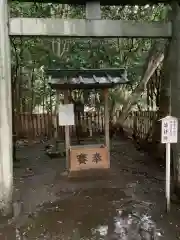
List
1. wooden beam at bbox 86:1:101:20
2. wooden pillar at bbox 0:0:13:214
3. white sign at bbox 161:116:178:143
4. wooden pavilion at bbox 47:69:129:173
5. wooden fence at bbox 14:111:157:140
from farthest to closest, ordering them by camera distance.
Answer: wooden fence at bbox 14:111:157:140
wooden pavilion at bbox 47:69:129:173
wooden beam at bbox 86:1:101:20
white sign at bbox 161:116:178:143
wooden pillar at bbox 0:0:13:214

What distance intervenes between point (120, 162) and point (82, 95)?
6323 millimetres

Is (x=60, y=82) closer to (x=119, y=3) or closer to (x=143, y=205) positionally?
(x=119, y=3)

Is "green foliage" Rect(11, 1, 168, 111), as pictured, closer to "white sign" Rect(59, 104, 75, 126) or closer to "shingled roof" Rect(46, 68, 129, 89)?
"shingled roof" Rect(46, 68, 129, 89)

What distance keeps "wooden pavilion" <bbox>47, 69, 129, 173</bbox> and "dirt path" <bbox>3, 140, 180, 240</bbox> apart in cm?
57

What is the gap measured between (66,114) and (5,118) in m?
3.55

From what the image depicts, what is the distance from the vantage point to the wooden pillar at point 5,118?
559cm

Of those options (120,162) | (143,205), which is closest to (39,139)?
(120,162)

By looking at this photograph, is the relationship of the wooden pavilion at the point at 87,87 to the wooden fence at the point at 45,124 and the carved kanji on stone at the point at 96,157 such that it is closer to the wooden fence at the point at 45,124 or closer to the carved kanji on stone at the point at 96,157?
the carved kanji on stone at the point at 96,157

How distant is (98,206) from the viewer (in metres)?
6.41

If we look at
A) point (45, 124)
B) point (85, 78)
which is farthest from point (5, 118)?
point (45, 124)

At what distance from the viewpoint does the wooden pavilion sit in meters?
8.76

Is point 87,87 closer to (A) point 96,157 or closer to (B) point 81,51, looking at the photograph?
(A) point 96,157

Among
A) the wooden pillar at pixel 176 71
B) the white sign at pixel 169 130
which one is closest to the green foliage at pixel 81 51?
the wooden pillar at pixel 176 71

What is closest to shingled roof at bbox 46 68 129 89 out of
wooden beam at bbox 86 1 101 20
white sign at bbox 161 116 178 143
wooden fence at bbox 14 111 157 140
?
wooden beam at bbox 86 1 101 20
